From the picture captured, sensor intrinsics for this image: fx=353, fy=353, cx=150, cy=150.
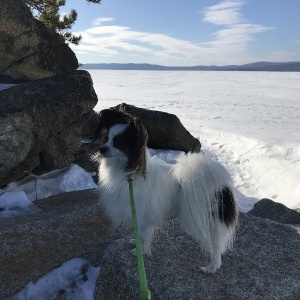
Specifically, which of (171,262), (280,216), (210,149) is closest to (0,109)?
(171,262)

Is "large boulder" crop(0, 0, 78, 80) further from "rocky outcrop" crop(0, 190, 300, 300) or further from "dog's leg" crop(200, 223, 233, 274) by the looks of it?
"dog's leg" crop(200, 223, 233, 274)

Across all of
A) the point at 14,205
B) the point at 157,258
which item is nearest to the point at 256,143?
the point at 14,205

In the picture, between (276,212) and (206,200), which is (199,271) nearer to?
(206,200)

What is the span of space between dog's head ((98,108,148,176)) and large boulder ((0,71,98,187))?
3.57 m

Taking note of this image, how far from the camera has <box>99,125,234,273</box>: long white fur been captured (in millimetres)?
3066

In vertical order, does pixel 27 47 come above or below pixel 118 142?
above

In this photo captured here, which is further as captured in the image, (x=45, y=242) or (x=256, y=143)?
(x=256, y=143)

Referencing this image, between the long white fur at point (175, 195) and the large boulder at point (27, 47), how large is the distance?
257 inches

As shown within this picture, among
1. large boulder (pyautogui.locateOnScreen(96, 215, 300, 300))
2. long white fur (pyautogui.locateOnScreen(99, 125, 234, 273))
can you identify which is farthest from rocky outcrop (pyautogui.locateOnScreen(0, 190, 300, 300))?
long white fur (pyautogui.locateOnScreen(99, 125, 234, 273))

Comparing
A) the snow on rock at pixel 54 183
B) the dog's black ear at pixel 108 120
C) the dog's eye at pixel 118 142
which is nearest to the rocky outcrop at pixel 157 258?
the dog's black ear at pixel 108 120

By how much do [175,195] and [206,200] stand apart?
36 cm

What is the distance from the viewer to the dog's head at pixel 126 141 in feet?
8.99

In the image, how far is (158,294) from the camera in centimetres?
306

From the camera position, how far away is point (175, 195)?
3324 mm
